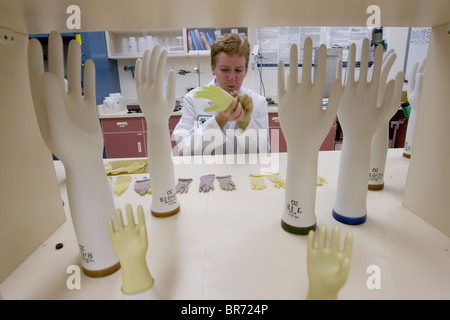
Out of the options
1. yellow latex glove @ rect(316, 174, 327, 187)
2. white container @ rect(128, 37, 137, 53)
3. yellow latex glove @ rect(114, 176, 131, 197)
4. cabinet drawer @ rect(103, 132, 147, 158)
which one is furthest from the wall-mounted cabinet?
yellow latex glove @ rect(316, 174, 327, 187)

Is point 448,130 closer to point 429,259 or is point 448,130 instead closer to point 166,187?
point 429,259

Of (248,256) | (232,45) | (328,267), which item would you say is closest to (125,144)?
(232,45)

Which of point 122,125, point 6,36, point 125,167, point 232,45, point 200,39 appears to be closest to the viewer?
point 6,36

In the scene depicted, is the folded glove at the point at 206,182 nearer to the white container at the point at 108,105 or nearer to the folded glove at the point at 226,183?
the folded glove at the point at 226,183

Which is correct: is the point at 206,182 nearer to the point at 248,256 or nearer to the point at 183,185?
the point at 183,185

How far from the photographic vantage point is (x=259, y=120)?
61.9 inches

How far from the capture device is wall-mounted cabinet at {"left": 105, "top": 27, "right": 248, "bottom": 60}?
99.0 inches

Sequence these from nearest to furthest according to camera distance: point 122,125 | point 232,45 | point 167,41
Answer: point 232,45 < point 122,125 < point 167,41

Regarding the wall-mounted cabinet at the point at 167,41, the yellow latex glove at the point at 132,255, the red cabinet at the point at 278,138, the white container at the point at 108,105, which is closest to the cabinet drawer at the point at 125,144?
the white container at the point at 108,105

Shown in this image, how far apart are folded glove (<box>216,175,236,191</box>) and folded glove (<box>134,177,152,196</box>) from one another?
0.22 m

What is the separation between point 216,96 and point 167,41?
7.25 ft

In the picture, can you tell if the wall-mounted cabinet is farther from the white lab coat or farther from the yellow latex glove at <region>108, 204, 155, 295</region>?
the yellow latex glove at <region>108, 204, 155, 295</region>

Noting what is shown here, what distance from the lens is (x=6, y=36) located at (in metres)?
0.50
